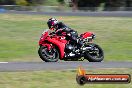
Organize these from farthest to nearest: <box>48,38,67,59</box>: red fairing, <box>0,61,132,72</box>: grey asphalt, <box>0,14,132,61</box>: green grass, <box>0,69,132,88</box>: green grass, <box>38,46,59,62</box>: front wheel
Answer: <box>0,14,132,61</box>: green grass
<box>48,38,67,59</box>: red fairing
<box>38,46,59,62</box>: front wheel
<box>0,61,132,72</box>: grey asphalt
<box>0,69,132,88</box>: green grass

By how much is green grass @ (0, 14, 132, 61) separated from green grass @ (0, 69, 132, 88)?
6358mm

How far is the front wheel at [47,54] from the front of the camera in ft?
55.0

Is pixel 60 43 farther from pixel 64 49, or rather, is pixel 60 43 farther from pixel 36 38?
pixel 36 38

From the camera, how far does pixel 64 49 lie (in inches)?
688

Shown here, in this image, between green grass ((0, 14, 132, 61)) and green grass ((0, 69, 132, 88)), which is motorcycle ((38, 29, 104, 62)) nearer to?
green grass ((0, 69, 132, 88))

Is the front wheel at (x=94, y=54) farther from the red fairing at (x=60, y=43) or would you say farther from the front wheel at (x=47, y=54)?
the front wheel at (x=47, y=54)

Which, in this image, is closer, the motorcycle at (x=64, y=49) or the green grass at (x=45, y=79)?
the green grass at (x=45, y=79)

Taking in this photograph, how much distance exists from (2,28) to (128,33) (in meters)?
10.3

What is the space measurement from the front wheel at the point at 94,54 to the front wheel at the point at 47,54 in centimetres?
121

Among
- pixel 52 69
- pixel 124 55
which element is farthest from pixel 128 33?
pixel 52 69

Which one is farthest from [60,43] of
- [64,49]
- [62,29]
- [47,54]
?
[47,54]

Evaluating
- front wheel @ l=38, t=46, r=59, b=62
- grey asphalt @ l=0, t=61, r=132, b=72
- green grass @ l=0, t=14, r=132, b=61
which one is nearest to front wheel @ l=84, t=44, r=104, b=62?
grey asphalt @ l=0, t=61, r=132, b=72

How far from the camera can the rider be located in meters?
17.0

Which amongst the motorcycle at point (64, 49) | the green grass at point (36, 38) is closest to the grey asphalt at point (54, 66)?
the motorcycle at point (64, 49)
